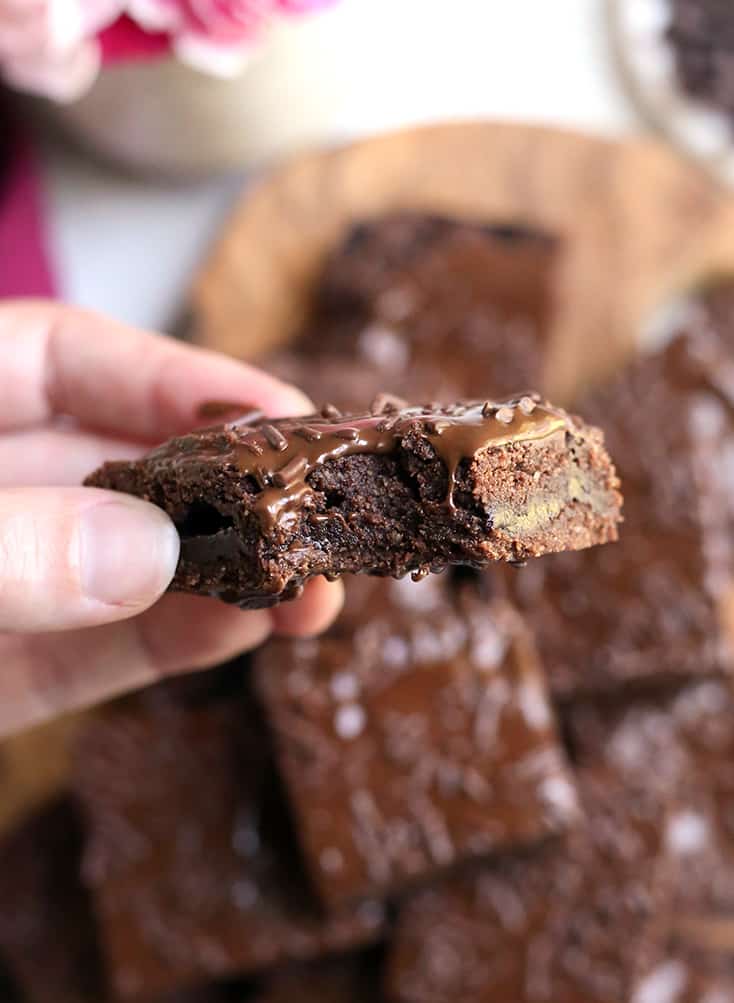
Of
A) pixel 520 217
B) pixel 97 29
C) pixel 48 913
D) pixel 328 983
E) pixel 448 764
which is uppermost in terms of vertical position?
pixel 97 29

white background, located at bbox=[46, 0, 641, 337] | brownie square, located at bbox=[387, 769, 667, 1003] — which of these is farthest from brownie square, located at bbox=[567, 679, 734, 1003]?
white background, located at bbox=[46, 0, 641, 337]

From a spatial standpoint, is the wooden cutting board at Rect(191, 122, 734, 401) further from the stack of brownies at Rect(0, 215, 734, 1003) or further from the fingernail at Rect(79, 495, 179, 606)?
the fingernail at Rect(79, 495, 179, 606)

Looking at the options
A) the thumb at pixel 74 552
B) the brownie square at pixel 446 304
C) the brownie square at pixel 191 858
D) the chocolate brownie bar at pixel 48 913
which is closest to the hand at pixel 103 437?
the thumb at pixel 74 552

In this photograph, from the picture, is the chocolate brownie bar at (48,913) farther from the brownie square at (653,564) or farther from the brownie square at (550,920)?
the brownie square at (653,564)

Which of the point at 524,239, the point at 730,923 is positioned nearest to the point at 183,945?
the point at 730,923

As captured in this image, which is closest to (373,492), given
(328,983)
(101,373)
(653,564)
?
(101,373)

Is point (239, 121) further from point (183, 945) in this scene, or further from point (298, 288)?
point (183, 945)

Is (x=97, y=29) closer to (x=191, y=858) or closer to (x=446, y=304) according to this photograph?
(x=446, y=304)
